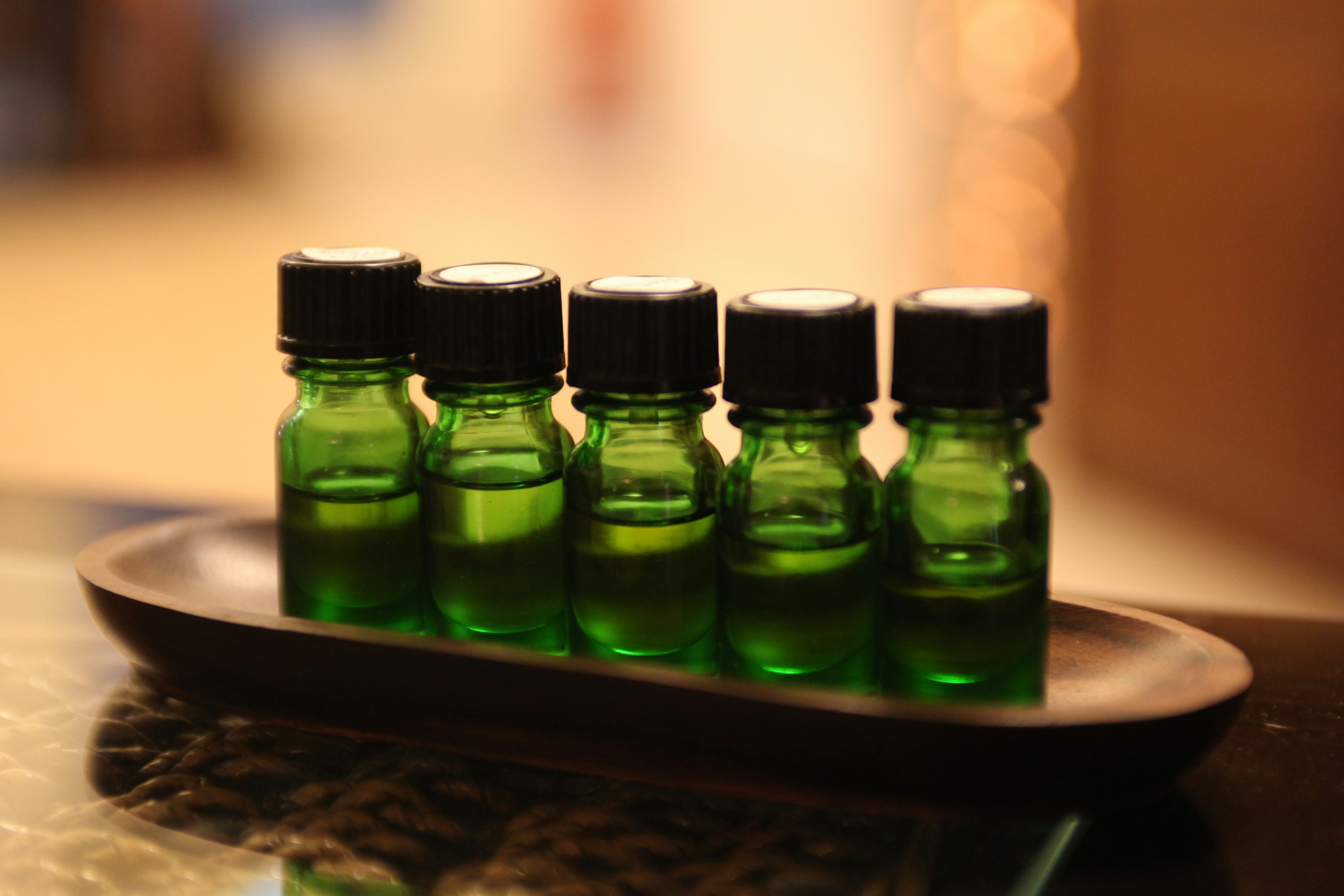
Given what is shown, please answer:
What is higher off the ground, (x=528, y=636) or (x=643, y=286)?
(x=643, y=286)

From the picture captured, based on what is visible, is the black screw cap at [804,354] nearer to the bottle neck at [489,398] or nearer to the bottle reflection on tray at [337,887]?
the bottle neck at [489,398]

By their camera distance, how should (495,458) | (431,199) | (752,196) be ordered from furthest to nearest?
1. (431,199)
2. (752,196)
3. (495,458)

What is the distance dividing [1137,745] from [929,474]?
11 centimetres

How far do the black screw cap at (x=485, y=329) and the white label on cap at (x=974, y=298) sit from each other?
0.14 meters

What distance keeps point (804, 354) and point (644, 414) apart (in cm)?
7

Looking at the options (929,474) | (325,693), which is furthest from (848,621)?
(325,693)

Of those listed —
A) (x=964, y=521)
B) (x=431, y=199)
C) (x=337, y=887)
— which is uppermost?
(x=431, y=199)

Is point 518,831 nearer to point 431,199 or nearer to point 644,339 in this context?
point 644,339

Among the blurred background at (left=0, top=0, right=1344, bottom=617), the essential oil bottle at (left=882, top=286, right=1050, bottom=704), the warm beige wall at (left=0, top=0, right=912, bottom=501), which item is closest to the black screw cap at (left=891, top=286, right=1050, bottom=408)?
the essential oil bottle at (left=882, top=286, right=1050, bottom=704)

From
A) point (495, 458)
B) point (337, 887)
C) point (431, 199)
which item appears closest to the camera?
point (337, 887)

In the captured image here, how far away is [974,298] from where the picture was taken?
1.51ft

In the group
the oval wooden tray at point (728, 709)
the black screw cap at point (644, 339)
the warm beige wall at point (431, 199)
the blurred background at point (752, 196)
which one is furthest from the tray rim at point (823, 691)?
the warm beige wall at point (431, 199)

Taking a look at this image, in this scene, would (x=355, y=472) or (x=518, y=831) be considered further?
(x=355, y=472)

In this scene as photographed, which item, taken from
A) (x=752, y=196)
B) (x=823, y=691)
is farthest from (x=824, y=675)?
(x=752, y=196)
